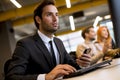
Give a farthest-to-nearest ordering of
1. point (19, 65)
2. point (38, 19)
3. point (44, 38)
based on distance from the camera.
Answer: point (38, 19)
point (44, 38)
point (19, 65)

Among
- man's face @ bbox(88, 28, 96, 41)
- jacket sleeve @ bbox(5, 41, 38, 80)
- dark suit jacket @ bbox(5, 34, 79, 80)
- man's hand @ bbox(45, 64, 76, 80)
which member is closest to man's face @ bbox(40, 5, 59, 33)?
dark suit jacket @ bbox(5, 34, 79, 80)

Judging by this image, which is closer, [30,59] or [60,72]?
[60,72]

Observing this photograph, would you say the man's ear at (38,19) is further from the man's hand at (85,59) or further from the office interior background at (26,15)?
the office interior background at (26,15)

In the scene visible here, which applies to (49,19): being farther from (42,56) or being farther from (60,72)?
(60,72)

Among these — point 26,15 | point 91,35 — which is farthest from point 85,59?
point 26,15

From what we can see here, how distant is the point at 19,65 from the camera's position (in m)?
1.73

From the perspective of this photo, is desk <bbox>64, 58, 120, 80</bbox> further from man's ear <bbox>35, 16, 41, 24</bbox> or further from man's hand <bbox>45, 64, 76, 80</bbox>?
man's ear <bbox>35, 16, 41, 24</bbox>

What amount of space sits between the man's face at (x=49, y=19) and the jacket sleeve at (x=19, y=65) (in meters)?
0.35

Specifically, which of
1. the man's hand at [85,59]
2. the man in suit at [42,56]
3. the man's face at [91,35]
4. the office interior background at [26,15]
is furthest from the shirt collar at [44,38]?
the office interior background at [26,15]

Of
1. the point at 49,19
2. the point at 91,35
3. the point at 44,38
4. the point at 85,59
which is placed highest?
the point at 49,19

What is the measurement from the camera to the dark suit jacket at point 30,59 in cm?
172

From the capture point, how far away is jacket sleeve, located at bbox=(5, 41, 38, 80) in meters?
1.65

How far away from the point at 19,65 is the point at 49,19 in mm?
575

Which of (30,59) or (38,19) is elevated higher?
(38,19)
